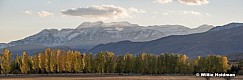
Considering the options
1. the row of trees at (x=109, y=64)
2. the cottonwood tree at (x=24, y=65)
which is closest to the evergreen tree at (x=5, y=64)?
the row of trees at (x=109, y=64)

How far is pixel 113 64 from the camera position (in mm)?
181750

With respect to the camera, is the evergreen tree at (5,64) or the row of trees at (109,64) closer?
the evergreen tree at (5,64)

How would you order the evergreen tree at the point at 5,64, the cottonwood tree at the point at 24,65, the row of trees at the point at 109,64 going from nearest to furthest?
the evergreen tree at the point at 5,64, the cottonwood tree at the point at 24,65, the row of trees at the point at 109,64

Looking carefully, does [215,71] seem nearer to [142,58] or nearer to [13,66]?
[142,58]

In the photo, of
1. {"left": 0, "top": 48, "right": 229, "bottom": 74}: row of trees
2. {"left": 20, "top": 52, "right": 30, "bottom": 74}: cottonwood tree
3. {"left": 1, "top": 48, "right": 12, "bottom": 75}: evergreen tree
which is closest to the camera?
{"left": 1, "top": 48, "right": 12, "bottom": 75}: evergreen tree

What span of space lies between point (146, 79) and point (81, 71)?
4639 cm

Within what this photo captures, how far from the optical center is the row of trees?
179375 mm

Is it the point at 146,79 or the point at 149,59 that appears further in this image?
the point at 149,59

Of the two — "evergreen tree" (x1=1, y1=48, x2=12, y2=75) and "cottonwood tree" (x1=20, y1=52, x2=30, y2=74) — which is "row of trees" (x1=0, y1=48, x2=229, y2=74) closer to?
"cottonwood tree" (x1=20, y1=52, x2=30, y2=74)

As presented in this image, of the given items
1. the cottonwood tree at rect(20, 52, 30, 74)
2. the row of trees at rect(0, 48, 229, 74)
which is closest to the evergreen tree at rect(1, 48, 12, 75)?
the row of trees at rect(0, 48, 229, 74)

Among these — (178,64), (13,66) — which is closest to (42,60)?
(13,66)

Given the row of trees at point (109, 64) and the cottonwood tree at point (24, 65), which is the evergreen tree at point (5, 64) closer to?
the row of trees at point (109, 64)

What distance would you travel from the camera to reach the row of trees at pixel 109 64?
7062 inches

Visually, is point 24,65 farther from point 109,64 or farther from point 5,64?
point 109,64
